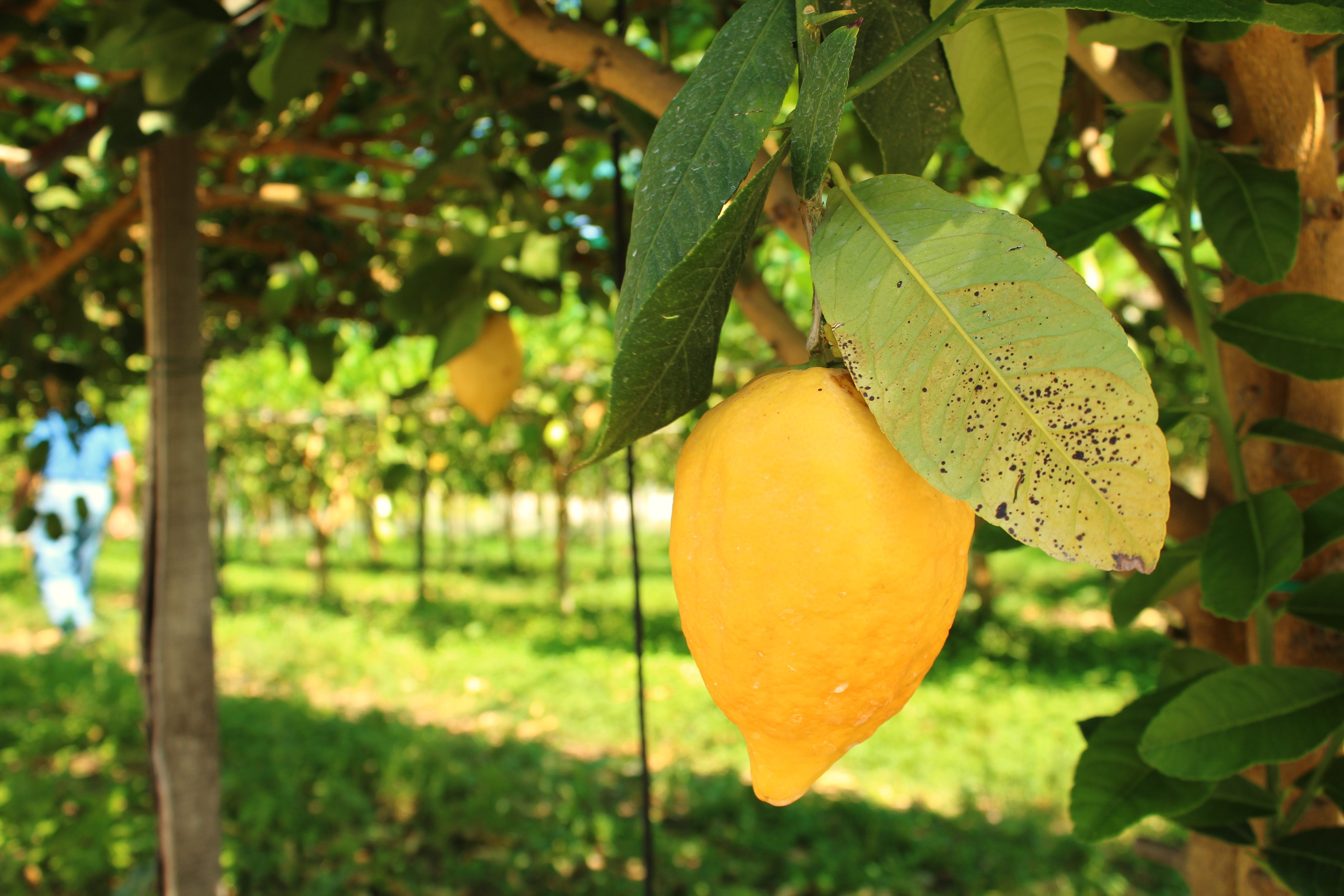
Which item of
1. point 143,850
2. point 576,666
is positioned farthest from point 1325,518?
point 576,666

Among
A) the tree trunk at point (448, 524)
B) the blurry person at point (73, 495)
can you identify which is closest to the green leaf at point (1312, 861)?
the blurry person at point (73, 495)

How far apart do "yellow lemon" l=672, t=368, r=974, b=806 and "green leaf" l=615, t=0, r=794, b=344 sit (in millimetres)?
68

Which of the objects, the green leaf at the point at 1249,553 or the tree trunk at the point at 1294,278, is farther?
the tree trunk at the point at 1294,278

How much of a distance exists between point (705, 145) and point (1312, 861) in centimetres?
61

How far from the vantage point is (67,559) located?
4848 mm

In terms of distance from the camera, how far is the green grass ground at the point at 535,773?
283cm

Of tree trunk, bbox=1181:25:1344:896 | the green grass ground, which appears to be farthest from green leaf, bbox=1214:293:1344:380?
the green grass ground

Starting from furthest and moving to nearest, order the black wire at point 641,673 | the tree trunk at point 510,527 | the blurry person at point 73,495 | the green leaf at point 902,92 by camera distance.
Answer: the tree trunk at point 510,527 → the blurry person at point 73,495 → the black wire at point 641,673 → the green leaf at point 902,92

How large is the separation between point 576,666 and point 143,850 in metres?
2.99

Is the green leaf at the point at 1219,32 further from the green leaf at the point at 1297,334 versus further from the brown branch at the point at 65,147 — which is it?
the brown branch at the point at 65,147

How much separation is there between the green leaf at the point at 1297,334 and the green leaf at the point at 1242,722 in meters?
0.18

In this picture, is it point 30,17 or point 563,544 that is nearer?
point 30,17

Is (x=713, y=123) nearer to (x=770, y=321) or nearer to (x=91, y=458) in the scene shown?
(x=770, y=321)

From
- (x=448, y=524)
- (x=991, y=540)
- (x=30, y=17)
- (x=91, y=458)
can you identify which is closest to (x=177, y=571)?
(x=30, y=17)
